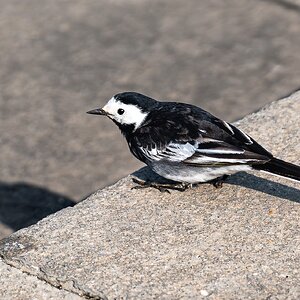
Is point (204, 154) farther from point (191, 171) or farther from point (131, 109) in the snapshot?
point (131, 109)

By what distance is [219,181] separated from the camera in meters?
5.66

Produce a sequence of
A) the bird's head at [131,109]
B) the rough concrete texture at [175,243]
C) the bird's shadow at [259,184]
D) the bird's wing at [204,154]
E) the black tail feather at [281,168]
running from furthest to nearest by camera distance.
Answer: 1. the bird's head at [131,109]
2. the bird's shadow at [259,184]
3. the bird's wing at [204,154]
4. the black tail feather at [281,168]
5. the rough concrete texture at [175,243]

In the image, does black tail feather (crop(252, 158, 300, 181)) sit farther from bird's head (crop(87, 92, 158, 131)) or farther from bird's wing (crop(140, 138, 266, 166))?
bird's head (crop(87, 92, 158, 131))

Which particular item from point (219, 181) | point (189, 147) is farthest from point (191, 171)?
point (219, 181)

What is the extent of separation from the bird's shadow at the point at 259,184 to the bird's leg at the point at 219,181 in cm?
3

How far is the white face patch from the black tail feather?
0.94 metres

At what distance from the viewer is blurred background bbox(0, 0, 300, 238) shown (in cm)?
827

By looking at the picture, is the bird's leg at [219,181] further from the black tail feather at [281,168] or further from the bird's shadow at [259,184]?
the black tail feather at [281,168]

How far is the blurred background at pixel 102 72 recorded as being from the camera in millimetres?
8273

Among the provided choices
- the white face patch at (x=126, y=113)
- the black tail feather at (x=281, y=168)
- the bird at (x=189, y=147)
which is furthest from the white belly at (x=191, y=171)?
the white face patch at (x=126, y=113)

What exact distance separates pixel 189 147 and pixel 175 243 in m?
0.69

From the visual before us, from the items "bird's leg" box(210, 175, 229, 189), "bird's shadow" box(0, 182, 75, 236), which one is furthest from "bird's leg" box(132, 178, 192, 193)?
"bird's shadow" box(0, 182, 75, 236)

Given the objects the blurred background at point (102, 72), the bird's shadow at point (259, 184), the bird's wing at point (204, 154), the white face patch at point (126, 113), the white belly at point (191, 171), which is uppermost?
the white face patch at point (126, 113)

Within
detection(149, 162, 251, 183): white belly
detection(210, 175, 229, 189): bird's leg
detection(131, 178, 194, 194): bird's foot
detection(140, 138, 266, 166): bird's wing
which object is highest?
detection(140, 138, 266, 166): bird's wing
